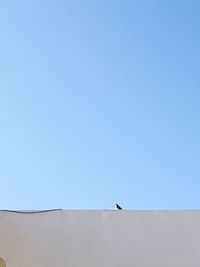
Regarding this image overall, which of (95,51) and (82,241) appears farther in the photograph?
(95,51)

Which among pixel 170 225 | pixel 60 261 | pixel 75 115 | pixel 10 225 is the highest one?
pixel 75 115

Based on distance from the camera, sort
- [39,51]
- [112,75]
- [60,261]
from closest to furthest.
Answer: [60,261] → [39,51] → [112,75]

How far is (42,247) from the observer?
407 cm

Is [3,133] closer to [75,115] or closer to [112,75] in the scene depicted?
[75,115]

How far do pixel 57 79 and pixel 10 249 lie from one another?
7.10ft

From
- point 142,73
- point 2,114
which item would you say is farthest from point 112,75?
point 2,114

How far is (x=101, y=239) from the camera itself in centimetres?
414

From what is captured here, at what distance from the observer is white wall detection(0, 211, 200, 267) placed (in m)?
4.02

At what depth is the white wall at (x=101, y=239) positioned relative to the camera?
402 cm

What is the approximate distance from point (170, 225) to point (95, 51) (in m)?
2.29

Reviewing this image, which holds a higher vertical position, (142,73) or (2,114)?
(142,73)

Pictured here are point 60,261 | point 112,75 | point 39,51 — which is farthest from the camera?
point 112,75

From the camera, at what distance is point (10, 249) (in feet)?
13.3

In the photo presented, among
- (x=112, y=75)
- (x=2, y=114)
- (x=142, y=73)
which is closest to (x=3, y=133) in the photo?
(x=2, y=114)
